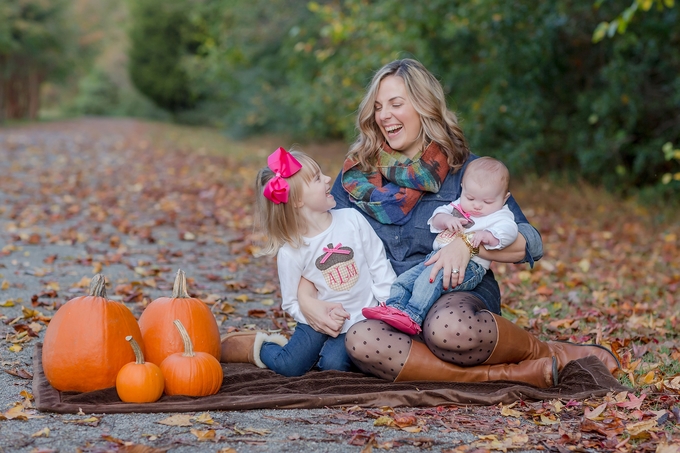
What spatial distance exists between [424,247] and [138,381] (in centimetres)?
152

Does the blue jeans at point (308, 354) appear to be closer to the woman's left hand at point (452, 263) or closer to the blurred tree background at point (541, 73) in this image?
the woman's left hand at point (452, 263)

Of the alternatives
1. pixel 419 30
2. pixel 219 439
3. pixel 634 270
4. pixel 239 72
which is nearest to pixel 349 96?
pixel 419 30

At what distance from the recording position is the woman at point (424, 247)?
10.8ft

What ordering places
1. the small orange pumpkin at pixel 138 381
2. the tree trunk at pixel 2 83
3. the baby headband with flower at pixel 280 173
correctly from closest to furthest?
1. the small orange pumpkin at pixel 138 381
2. the baby headband with flower at pixel 280 173
3. the tree trunk at pixel 2 83

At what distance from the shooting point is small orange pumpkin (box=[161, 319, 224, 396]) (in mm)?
3088

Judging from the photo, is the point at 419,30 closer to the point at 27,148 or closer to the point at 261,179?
the point at 261,179

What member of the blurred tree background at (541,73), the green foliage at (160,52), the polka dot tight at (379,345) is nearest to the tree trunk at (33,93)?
the green foliage at (160,52)

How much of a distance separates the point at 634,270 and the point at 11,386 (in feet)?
17.6

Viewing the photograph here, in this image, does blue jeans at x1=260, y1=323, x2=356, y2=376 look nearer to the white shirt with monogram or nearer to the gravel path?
the white shirt with monogram

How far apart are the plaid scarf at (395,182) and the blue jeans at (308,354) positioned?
2.16 ft

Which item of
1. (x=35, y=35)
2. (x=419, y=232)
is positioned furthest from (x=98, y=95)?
(x=419, y=232)

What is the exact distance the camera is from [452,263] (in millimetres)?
3312

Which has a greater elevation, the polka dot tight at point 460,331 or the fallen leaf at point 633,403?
the polka dot tight at point 460,331

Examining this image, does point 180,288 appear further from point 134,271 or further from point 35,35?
point 35,35
